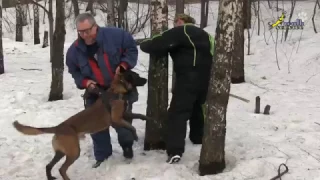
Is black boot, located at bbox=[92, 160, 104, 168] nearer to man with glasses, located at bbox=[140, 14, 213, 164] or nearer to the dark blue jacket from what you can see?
man with glasses, located at bbox=[140, 14, 213, 164]

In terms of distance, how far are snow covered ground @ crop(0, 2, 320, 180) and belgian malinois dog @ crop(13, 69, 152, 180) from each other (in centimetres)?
42

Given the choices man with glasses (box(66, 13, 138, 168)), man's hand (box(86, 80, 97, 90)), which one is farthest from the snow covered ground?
man's hand (box(86, 80, 97, 90))

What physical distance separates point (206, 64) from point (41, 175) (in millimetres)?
2265

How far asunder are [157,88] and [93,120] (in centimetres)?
95

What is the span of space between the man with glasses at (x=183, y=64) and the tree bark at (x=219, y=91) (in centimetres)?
49

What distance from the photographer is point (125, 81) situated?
4520 millimetres

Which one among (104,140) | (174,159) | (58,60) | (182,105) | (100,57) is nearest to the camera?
(100,57)

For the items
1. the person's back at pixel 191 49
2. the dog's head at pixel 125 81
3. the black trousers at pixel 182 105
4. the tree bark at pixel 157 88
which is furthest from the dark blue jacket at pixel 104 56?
the black trousers at pixel 182 105

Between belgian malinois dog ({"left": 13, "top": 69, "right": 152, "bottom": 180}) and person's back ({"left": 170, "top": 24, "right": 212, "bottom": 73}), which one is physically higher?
person's back ({"left": 170, "top": 24, "right": 212, "bottom": 73})

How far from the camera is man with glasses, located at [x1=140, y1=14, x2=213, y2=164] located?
15.4 ft

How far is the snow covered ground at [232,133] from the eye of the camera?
456 centimetres

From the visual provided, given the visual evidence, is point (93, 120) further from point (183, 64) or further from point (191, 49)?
point (191, 49)

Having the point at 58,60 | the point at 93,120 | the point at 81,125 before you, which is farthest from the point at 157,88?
the point at 58,60

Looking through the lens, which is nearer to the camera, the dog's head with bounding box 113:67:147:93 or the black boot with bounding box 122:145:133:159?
the dog's head with bounding box 113:67:147:93
